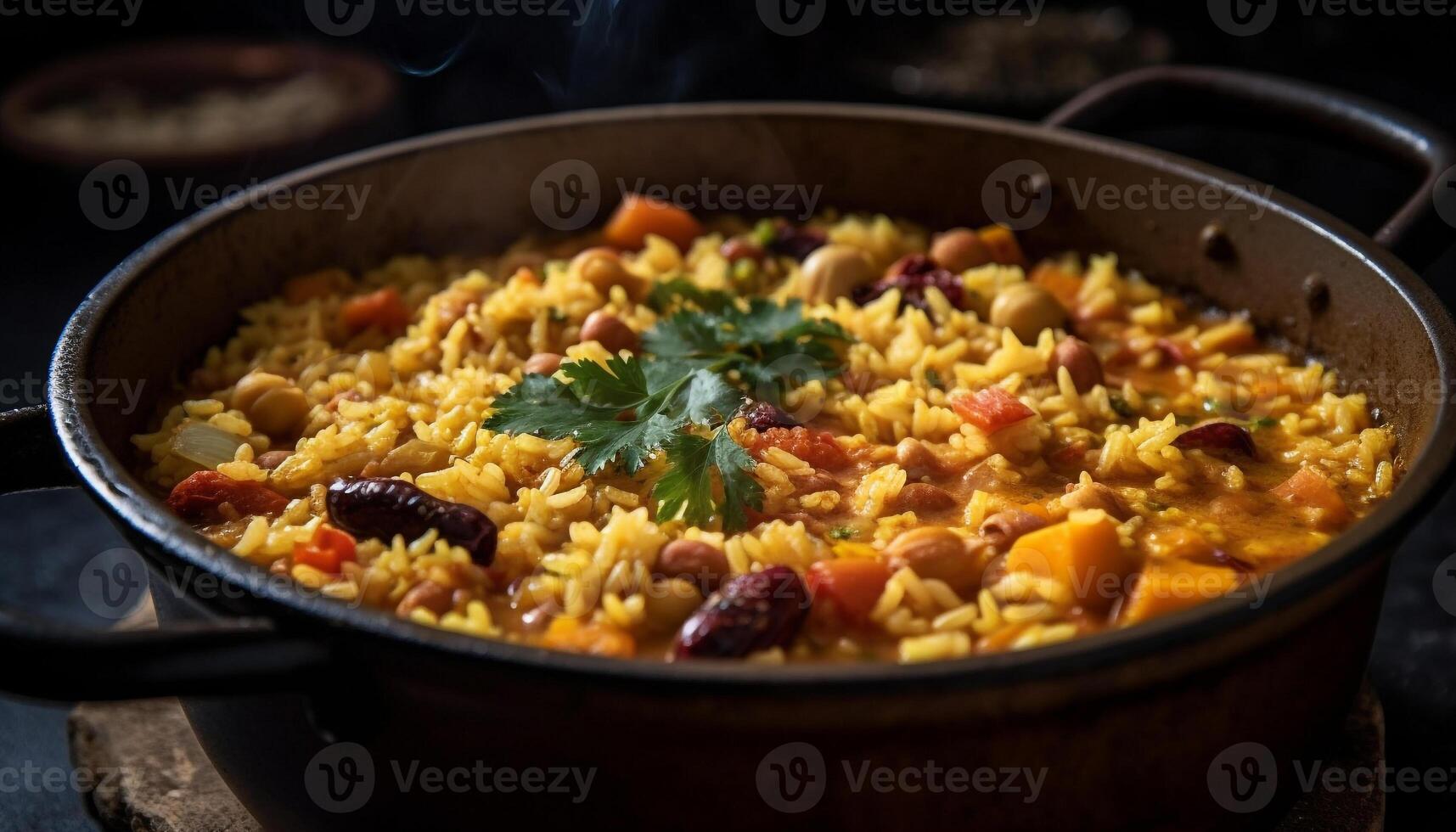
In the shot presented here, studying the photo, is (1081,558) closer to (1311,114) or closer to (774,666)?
(774,666)

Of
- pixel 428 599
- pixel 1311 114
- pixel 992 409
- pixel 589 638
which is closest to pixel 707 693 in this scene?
pixel 589 638

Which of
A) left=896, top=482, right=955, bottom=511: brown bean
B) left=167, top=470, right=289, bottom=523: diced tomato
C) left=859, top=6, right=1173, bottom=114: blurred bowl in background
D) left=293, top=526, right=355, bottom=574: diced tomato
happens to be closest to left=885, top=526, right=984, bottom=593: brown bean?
left=896, top=482, right=955, bottom=511: brown bean

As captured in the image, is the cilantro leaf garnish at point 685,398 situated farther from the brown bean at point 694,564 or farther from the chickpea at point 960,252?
the chickpea at point 960,252

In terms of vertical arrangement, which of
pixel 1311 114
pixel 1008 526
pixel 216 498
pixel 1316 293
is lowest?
pixel 216 498

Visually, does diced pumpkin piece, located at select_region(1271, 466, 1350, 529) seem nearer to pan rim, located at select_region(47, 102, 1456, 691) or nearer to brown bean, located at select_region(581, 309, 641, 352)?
pan rim, located at select_region(47, 102, 1456, 691)

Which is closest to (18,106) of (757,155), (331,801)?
(757,155)

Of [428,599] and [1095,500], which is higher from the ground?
[1095,500]

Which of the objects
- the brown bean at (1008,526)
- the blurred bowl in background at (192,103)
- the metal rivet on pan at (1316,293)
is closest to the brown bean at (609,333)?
the brown bean at (1008,526)
